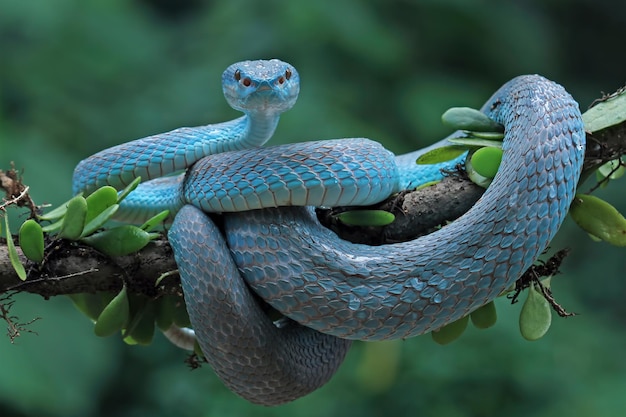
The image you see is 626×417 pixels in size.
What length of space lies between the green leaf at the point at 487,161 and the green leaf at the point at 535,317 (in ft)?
1.06

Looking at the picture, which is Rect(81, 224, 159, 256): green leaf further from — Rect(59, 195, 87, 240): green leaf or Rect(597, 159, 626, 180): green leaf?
Rect(597, 159, 626, 180): green leaf

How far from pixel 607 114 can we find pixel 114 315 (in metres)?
1.32

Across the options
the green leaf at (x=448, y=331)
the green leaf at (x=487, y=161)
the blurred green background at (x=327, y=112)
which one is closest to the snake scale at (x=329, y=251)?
the green leaf at (x=487, y=161)

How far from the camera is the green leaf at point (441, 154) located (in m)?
1.81

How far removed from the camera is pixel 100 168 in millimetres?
1911

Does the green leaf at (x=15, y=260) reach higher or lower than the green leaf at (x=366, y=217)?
lower

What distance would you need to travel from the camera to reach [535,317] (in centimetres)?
168

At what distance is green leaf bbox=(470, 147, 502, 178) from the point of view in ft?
5.39

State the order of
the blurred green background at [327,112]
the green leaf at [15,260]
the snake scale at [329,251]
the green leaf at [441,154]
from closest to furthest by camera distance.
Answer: the snake scale at [329,251] → the green leaf at [15,260] → the green leaf at [441,154] → the blurred green background at [327,112]

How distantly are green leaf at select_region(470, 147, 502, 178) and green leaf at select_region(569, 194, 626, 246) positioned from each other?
22cm

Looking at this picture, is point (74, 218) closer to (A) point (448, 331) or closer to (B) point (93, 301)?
(B) point (93, 301)

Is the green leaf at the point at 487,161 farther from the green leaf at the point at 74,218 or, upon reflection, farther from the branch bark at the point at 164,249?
the green leaf at the point at 74,218

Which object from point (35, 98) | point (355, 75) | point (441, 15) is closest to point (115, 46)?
point (35, 98)

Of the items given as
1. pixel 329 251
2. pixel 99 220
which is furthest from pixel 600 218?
pixel 99 220
